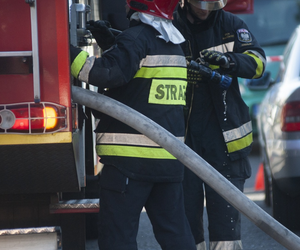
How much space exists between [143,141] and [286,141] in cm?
173

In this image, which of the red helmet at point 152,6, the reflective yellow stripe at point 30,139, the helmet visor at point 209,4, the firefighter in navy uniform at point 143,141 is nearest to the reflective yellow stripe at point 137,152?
the firefighter in navy uniform at point 143,141

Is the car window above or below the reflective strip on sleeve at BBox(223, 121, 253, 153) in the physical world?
above

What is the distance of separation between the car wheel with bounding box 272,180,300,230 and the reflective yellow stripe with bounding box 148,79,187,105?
1.98m

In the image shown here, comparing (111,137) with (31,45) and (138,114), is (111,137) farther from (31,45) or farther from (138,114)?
(31,45)

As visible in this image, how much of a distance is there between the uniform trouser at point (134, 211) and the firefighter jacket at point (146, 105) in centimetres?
7

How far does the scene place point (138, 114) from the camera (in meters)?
3.04

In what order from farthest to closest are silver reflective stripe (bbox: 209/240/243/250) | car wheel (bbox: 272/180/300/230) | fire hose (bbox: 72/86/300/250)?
car wheel (bbox: 272/180/300/230), silver reflective stripe (bbox: 209/240/243/250), fire hose (bbox: 72/86/300/250)

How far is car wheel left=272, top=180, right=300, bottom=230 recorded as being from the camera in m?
4.96

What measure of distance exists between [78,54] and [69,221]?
1.27 meters

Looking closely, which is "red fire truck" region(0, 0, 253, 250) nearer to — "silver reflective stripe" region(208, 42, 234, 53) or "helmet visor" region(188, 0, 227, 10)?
"helmet visor" region(188, 0, 227, 10)

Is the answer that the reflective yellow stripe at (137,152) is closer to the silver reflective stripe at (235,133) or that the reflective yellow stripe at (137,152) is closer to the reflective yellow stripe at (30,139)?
the reflective yellow stripe at (30,139)

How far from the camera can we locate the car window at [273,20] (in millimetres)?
12445

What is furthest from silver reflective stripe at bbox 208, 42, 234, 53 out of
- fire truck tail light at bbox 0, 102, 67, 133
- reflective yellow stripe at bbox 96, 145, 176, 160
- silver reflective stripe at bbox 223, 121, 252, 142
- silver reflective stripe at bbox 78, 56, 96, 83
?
fire truck tail light at bbox 0, 102, 67, 133

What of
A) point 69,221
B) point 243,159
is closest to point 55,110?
point 69,221
